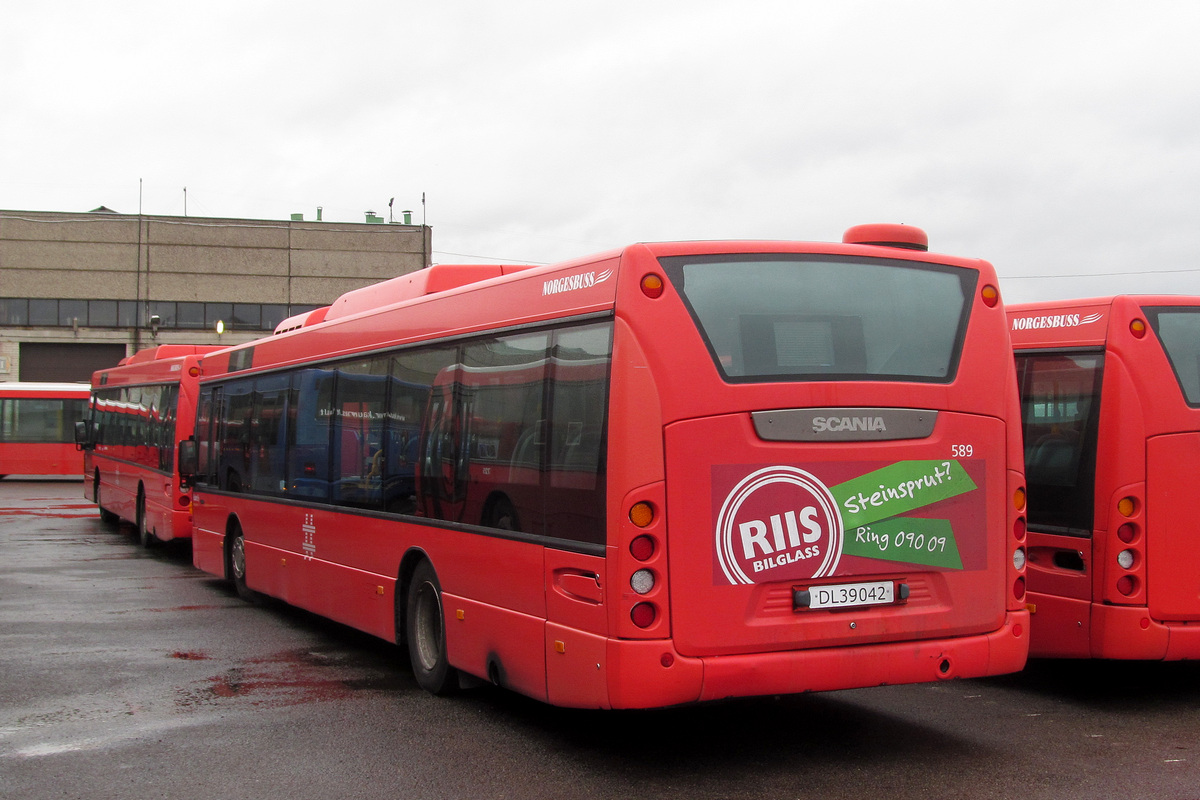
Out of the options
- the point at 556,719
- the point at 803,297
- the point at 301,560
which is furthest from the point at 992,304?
the point at 301,560

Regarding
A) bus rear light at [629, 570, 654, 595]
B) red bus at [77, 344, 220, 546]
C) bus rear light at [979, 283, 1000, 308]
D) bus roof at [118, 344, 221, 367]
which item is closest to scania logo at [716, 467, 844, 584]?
bus rear light at [629, 570, 654, 595]

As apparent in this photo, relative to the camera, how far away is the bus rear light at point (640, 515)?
5.87m

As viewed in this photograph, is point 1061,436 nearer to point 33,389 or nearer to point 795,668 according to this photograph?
point 795,668

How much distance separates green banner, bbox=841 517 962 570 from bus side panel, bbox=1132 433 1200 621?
71.8 inches

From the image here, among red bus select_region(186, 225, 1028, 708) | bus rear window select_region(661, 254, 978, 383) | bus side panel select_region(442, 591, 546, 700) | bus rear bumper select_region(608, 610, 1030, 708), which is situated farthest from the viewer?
bus side panel select_region(442, 591, 546, 700)

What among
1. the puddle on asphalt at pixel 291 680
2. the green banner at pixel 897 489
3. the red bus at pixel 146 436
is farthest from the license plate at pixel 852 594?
the red bus at pixel 146 436

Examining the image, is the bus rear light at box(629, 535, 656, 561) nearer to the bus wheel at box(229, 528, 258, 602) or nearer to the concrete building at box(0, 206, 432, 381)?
the bus wheel at box(229, 528, 258, 602)

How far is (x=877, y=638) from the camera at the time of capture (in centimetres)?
621

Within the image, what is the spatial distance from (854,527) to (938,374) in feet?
3.28

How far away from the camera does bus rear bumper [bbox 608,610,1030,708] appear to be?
5801mm

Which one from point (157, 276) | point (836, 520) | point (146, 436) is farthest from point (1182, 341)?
point (157, 276)

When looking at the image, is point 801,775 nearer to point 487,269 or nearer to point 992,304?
point 992,304

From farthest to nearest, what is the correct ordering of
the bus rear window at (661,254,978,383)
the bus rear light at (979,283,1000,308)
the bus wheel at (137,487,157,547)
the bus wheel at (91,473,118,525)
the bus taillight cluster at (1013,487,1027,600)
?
the bus wheel at (91,473,118,525)
the bus wheel at (137,487,157,547)
the bus rear light at (979,283,1000,308)
the bus taillight cluster at (1013,487,1027,600)
the bus rear window at (661,254,978,383)

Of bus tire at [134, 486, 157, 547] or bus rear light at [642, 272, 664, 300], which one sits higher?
bus rear light at [642, 272, 664, 300]
